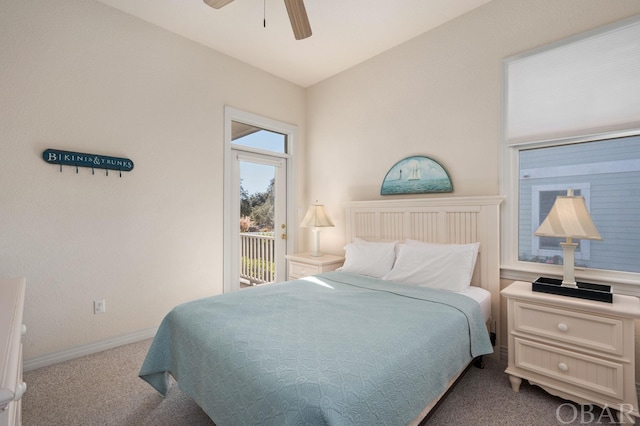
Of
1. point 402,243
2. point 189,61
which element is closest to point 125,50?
point 189,61

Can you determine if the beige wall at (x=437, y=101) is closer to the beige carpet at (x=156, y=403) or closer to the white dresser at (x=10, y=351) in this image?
the beige carpet at (x=156, y=403)

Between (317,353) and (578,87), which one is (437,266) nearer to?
(317,353)

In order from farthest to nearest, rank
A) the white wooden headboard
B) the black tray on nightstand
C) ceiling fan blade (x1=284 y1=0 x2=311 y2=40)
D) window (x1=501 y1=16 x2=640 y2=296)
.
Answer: the white wooden headboard, window (x1=501 y1=16 x2=640 y2=296), ceiling fan blade (x1=284 y1=0 x2=311 y2=40), the black tray on nightstand

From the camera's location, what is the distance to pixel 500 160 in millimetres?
2541

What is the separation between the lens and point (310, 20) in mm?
2816

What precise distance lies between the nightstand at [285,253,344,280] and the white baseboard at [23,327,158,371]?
1587 millimetres

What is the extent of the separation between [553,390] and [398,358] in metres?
1.35

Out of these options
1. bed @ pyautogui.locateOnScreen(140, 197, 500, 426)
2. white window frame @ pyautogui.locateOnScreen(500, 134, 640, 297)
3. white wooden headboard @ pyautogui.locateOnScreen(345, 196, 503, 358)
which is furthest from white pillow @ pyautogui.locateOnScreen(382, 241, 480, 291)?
white window frame @ pyautogui.locateOnScreen(500, 134, 640, 297)

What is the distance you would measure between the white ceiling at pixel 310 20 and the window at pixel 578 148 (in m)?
0.96

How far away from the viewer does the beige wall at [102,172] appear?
7.55ft

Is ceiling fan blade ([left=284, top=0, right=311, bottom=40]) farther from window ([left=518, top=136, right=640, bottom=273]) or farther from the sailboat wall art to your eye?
window ([left=518, top=136, right=640, bottom=273])

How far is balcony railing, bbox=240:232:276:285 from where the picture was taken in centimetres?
379

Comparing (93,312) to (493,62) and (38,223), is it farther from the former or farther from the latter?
(493,62)

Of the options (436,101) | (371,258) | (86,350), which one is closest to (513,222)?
(371,258)
